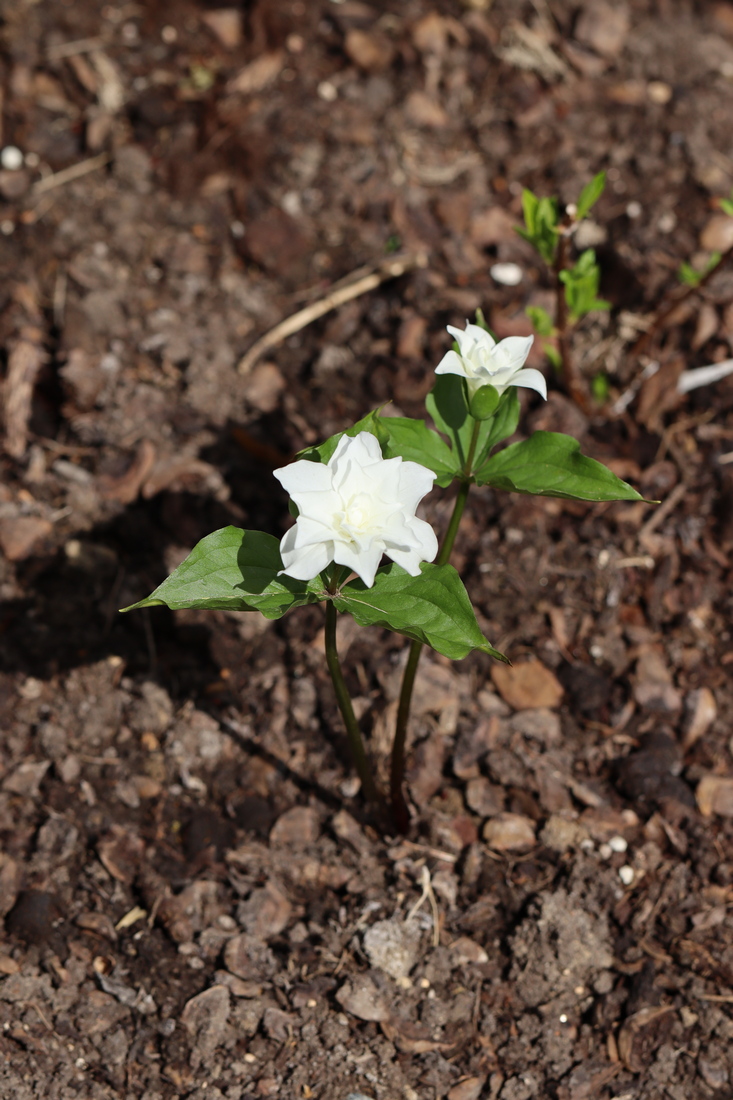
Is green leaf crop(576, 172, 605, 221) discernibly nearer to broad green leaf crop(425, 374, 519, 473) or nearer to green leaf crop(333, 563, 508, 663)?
broad green leaf crop(425, 374, 519, 473)

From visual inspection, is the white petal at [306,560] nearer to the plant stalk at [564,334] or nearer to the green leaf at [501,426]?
the green leaf at [501,426]

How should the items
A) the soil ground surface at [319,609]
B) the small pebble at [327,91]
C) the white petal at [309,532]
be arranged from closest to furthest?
1. the white petal at [309,532]
2. the soil ground surface at [319,609]
3. the small pebble at [327,91]

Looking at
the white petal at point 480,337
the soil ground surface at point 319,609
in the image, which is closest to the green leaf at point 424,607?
the white petal at point 480,337

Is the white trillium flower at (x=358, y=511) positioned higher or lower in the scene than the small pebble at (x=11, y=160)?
higher

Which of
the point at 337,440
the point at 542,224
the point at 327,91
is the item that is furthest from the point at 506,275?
the point at 337,440

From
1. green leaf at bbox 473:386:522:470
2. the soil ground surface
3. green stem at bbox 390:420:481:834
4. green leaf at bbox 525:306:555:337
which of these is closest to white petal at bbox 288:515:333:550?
green stem at bbox 390:420:481:834

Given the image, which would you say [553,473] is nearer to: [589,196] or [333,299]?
[589,196]

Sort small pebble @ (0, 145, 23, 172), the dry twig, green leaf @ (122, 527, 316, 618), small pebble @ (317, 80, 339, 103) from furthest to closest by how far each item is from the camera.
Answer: small pebble @ (317, 80, 339, 103)
small pebble @ (0, 145, 23, 172)
the dry twig
green leaf @ (122, 527, 316, 618)
